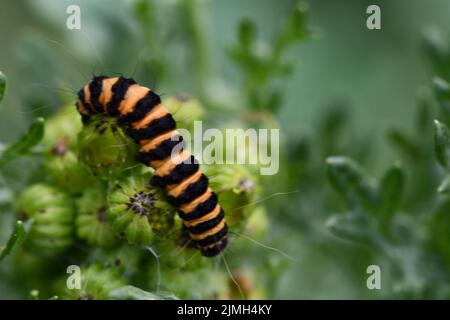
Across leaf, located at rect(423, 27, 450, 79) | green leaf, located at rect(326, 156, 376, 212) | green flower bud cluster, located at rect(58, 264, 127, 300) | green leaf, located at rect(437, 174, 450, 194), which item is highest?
leaf, located at rect(423, 27, 450, 79)

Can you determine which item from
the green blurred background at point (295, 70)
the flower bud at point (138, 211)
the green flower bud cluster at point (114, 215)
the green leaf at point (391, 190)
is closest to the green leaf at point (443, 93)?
the green leaf at point (391, 190)

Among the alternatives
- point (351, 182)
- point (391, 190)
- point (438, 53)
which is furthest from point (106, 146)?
point (438, 53)

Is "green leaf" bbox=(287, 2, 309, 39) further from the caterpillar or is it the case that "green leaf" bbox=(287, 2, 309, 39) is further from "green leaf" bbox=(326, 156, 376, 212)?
the caterpillar

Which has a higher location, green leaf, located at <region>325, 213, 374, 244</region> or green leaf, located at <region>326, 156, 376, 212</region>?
green leaf, located at <region>326, 156, 376, 212</region>

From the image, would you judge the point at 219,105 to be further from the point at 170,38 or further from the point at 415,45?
the point at 415,45

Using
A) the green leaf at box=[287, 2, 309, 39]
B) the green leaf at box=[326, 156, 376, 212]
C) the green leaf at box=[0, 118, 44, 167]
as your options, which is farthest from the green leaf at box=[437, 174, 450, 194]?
the green leaf at box=[0, 118, 44, 167]

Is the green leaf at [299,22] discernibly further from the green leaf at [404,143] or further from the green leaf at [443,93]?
the green leaf at [443,93]

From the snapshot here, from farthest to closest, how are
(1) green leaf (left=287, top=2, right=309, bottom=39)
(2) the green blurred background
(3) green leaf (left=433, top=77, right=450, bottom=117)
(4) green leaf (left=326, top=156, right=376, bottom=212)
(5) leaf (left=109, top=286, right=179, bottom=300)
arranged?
1. (2) the green blurred background
2. (1) green leaf (left=287, top=2, right=309, bottom=39)
3. (4) green leaf (left=326, top=156, right=376, bottom=212)
4. (3) green leaf (left=433, top=77, right=450, bottom=117)
5. (5) leaf (left=109, top=286, right=179, bottom=300)

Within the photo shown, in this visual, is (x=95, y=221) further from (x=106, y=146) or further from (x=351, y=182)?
(x=351, y=182)
